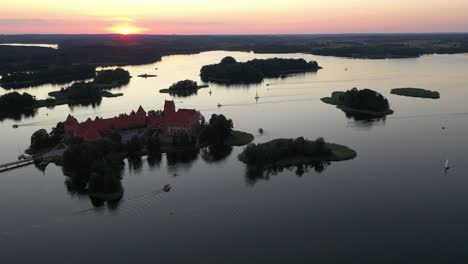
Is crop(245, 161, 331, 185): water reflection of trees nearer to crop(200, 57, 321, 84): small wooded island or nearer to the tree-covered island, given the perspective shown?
the tree-covered island

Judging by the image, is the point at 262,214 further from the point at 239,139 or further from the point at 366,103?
the point at 366,103

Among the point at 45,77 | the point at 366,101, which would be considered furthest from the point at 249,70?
the point at 45,77

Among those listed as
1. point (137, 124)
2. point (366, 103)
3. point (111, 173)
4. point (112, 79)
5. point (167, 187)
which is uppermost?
point (112, 79)

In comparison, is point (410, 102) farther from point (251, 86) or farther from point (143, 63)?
point (143, 63)

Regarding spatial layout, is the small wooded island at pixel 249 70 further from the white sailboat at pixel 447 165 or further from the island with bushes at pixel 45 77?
the white sailboat at pixel 447 165

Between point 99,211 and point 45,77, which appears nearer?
point 99,211

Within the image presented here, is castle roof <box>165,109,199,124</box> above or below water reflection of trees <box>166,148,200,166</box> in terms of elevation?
above

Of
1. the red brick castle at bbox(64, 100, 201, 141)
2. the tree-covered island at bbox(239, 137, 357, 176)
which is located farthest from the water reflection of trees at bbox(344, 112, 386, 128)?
the red brick castle at bbox(64, 100, 201, 141)
